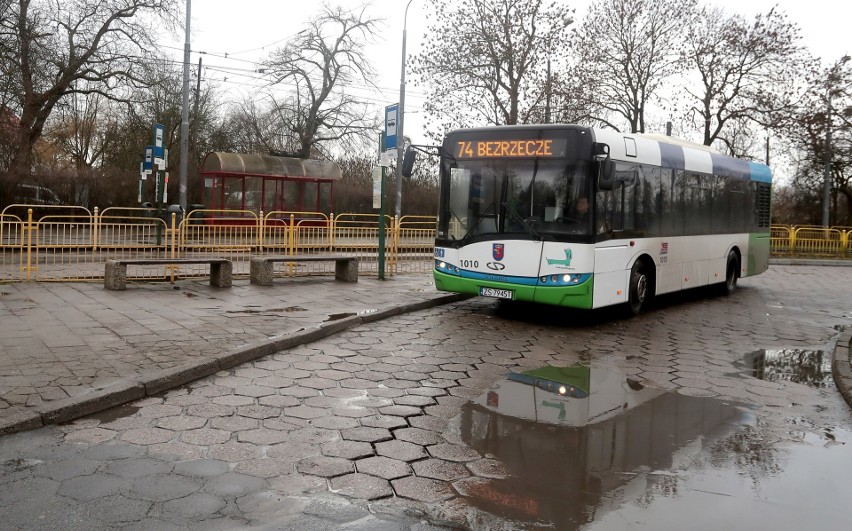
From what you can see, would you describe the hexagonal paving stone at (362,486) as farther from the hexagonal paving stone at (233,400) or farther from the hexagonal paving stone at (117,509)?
the hexagonal paving stone at (233,400)

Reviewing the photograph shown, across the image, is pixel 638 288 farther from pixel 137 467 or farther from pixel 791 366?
pixel 137 467

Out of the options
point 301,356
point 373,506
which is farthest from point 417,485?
point 301,356

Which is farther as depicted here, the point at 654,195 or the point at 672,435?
the point at 654,195

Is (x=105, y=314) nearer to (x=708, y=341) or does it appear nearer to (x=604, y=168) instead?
(x=604, y=168)

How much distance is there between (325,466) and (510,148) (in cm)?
736

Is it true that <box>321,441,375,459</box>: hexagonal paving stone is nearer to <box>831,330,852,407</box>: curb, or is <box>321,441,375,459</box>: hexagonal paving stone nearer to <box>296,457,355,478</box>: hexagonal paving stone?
<box>296,457,355,478</box>: hexagonal paving stone

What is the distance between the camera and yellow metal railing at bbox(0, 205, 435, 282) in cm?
1311

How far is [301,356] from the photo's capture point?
7.95 meters

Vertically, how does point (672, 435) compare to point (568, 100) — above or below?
below

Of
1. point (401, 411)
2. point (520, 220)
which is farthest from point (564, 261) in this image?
point (401, 411)

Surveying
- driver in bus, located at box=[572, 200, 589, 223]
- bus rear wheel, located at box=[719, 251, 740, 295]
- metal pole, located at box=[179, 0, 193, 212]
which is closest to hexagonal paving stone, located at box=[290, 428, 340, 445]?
driver in bus, located at box=[572, 200, 589, 223]

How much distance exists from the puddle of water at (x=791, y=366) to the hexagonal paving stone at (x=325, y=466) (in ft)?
16.7

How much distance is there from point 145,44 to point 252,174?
6.29 meters

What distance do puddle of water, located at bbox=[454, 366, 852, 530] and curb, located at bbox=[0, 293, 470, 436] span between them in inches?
97.7
